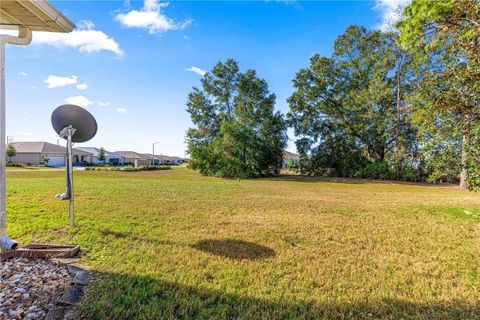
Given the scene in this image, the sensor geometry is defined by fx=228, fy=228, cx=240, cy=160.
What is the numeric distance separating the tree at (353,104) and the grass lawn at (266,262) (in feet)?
59.2

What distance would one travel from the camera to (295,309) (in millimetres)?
2221

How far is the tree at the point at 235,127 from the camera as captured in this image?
21.4 m

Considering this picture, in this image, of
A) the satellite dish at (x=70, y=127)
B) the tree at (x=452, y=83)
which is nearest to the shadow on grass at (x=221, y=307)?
the tree at (x=452, y=83)

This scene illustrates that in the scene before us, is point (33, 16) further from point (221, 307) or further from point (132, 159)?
point (132, 159)

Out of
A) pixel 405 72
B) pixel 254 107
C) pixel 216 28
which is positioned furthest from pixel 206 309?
pixel 405 72

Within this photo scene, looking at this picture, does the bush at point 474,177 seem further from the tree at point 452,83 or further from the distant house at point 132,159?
the distant house at point 132,159

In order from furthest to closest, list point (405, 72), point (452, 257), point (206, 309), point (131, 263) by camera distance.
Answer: point (405, 72)
point (452, 257)
point (131, 263)
point (206, 309)

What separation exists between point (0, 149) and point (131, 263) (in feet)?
8.18

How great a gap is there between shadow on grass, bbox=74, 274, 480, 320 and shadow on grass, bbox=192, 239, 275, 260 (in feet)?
3.27

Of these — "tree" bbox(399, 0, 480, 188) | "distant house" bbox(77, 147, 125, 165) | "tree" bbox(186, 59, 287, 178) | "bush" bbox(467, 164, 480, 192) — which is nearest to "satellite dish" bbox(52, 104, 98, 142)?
"tree" bbox(399, 0, 480, 188)

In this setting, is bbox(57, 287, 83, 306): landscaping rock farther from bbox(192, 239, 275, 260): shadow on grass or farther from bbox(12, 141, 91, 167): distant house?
bbox(12, 141, 91, 167): distant house

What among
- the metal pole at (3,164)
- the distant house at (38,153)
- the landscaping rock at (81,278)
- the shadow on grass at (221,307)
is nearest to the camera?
the shadow on grass at (221,307)

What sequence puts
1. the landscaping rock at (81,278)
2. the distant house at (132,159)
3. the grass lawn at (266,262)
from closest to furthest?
the grass lawn at (266,262) < the landscaping rock at (81,278) < the distant house at (132,159)

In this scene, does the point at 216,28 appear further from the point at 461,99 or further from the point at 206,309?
the point at 206,309
